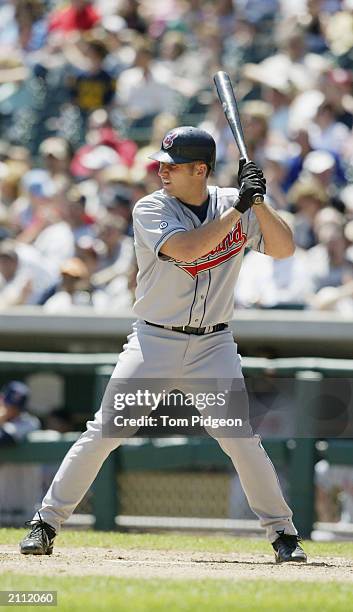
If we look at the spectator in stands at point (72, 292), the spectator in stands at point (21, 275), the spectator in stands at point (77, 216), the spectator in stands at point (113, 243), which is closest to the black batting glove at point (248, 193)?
the spectator in stands at point (72, 292)

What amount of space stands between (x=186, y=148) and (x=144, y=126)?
24.2 feet

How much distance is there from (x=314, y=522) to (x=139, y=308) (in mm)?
2924

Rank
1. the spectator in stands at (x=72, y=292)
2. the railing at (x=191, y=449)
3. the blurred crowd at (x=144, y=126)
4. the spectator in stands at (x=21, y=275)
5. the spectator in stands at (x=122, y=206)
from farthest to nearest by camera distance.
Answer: the spectator in stands at (x=122, y=206)
the spectator in stands at (x=21, y=275)
the blurred crowd at (x=144, y=126)
the spectator in stands at (x=72, y=292)
the railing at (x=191, y=449)

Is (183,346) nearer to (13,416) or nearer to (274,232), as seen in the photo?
(274,232)

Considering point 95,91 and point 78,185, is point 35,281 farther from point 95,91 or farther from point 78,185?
point 95,91

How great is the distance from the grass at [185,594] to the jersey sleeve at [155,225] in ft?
4.68

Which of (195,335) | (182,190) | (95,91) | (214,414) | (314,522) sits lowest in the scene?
(314,522)

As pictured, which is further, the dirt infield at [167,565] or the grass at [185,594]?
the dirt infield at [167,565]

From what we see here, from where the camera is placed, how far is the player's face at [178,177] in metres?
5.64

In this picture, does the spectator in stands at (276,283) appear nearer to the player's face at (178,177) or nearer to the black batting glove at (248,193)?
the player's face at (178,177)

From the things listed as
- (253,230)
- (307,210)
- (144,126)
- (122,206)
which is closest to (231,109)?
(253,230)

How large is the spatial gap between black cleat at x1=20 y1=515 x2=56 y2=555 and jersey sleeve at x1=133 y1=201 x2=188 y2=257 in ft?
4.33

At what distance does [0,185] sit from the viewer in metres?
12.3

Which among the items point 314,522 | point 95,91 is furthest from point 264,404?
point 95,91
